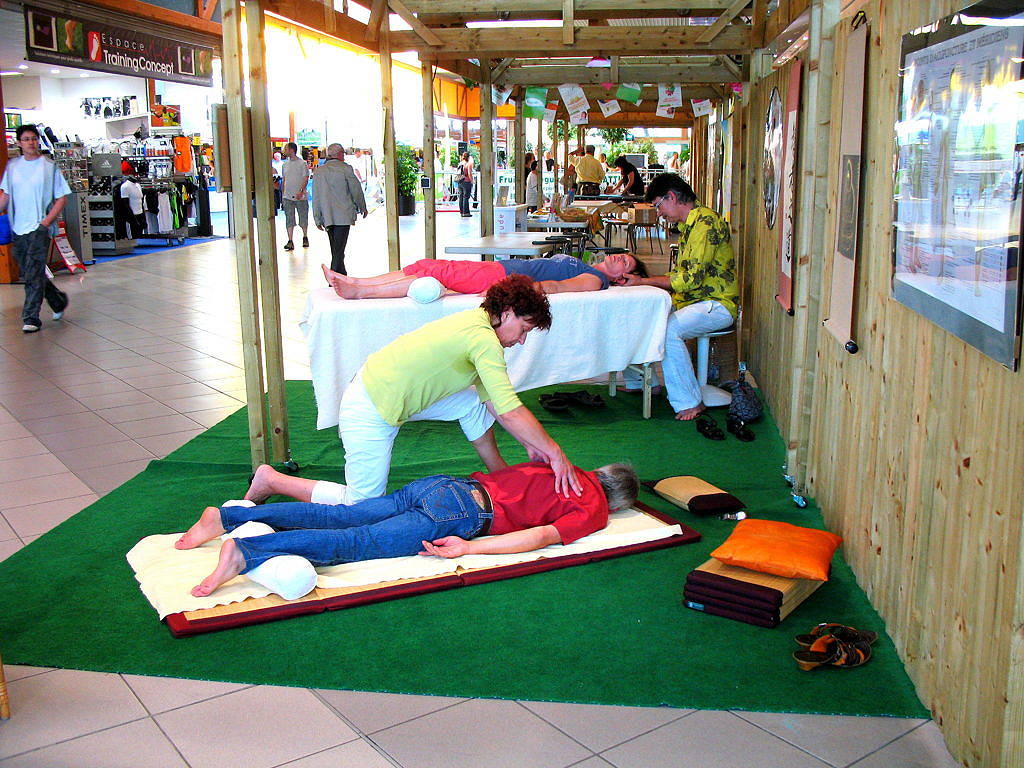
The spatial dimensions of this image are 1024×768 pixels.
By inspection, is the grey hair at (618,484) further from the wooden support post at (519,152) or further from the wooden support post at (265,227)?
the wooden support post at (519,152)

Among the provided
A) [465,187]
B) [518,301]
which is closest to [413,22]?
[518,301]

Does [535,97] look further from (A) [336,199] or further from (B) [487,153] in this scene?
(A) [336,199]

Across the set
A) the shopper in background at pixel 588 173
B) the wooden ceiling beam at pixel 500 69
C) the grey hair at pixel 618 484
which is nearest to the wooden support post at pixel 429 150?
the wooden ceiling beam at pixel 500 69

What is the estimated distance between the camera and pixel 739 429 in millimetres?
5609

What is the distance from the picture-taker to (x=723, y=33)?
730cm

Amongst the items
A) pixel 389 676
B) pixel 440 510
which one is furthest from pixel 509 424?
pixel 389 676

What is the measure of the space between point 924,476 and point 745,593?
765 millimetres

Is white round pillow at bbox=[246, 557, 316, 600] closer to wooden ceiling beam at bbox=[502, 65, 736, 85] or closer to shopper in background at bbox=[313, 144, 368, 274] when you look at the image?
wooden ceiling beam at bbox=[502, 65, 736, 85]

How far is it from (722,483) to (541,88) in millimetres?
8468

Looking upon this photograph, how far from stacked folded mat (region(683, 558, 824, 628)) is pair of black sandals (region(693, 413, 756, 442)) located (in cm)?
214

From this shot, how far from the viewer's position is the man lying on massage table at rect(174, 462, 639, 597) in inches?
141

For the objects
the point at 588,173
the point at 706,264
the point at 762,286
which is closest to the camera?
the point at 706,264

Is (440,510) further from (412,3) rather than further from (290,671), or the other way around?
(412,3)

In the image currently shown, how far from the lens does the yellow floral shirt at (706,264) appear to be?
6.21m
